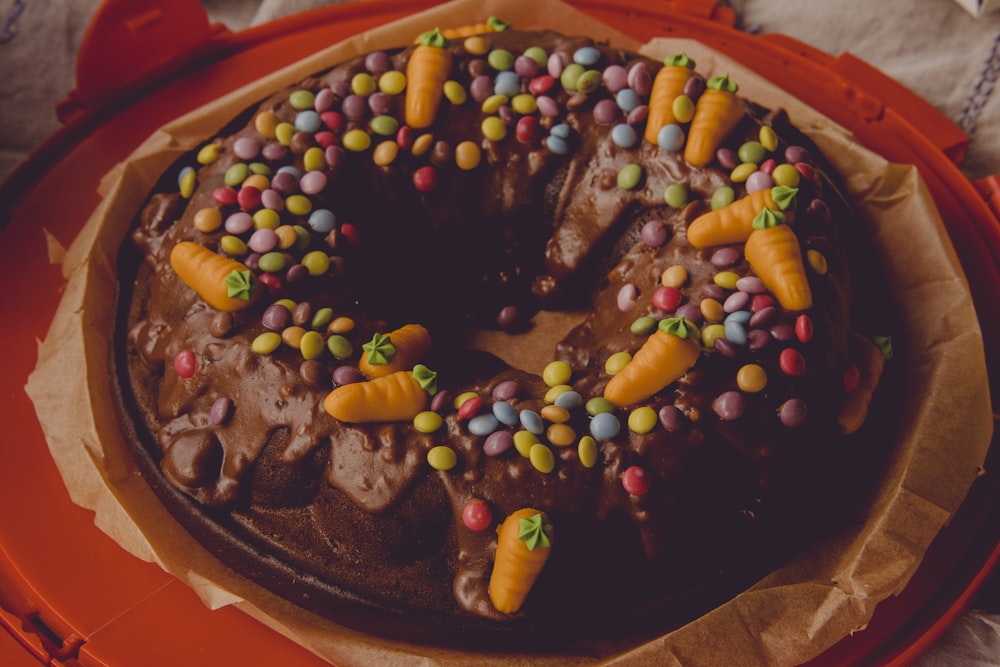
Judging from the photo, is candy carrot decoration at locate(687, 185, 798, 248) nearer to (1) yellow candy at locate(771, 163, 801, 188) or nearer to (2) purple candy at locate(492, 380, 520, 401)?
(1) yellow candy at locate(771, 163, 801, 188)

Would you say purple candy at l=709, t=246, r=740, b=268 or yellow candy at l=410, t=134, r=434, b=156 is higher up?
purple candy at l=709, t=246, r=740, b=268

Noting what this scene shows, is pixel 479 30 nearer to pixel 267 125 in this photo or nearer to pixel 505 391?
pixel 267 125

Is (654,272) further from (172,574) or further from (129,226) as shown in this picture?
(129,226)

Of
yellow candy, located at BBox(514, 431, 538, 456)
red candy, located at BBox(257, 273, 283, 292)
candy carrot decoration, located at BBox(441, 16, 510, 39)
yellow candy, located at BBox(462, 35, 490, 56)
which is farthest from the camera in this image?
candy carrot decoration, located at BBox(441, 16, 510, 39)

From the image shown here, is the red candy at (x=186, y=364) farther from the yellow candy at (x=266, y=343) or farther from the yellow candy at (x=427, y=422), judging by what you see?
the yellow candy at (x=427, y=422)

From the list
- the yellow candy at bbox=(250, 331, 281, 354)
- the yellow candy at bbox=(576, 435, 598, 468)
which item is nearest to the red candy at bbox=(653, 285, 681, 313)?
the yellow candy at bbox=(576, 435, 598, 468)

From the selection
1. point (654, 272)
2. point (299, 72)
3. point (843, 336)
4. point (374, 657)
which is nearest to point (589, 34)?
point (299, 72)

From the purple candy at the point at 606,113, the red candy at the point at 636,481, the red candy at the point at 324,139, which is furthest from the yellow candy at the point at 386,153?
the red candy at the point at 636,481
